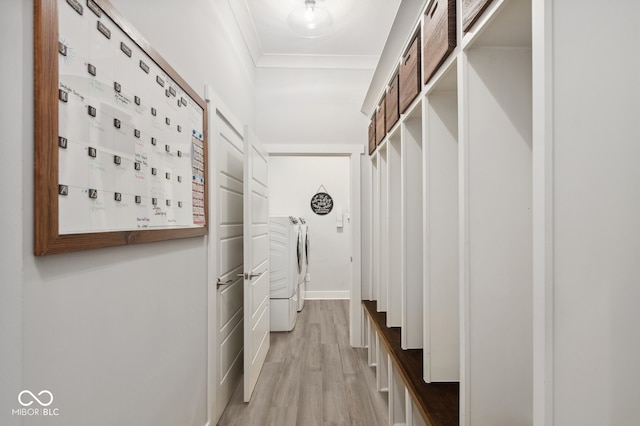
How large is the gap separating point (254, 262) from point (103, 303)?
164 cm

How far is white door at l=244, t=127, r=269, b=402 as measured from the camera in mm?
2342

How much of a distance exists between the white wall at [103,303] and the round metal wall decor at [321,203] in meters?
3.77

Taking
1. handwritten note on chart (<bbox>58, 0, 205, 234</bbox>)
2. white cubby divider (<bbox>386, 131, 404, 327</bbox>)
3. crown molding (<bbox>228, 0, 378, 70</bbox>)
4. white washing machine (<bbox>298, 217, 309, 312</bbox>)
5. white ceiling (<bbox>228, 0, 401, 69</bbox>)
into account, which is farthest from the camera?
white washing machine (<bbox>298, 217, 309, 312</bbox>)

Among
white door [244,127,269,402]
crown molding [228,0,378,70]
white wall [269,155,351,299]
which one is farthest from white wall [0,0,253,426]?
white wall [269,155,351,299]

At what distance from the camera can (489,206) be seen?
1120mm

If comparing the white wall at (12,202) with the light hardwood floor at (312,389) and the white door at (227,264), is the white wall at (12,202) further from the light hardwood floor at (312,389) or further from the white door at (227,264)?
the light hardwood floor at (312,389)

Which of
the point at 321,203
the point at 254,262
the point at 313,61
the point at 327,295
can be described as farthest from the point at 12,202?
the point at 327,295

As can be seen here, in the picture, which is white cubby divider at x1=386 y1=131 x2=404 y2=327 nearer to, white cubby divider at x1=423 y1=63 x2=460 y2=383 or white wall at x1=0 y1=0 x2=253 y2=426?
white cubby divider at x1=423 y1=63 x2=460 y2=383

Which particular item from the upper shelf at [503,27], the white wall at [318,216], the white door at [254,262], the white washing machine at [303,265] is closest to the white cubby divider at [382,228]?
the white door at [254,262]

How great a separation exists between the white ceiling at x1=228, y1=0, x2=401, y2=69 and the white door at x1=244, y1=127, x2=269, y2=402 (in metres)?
1.06

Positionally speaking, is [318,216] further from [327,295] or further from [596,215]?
[596,215]

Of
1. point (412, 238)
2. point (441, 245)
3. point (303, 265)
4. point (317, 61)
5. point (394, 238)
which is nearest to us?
point (441, 245)

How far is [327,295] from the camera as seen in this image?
5703 mm

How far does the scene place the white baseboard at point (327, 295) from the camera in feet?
18.6
